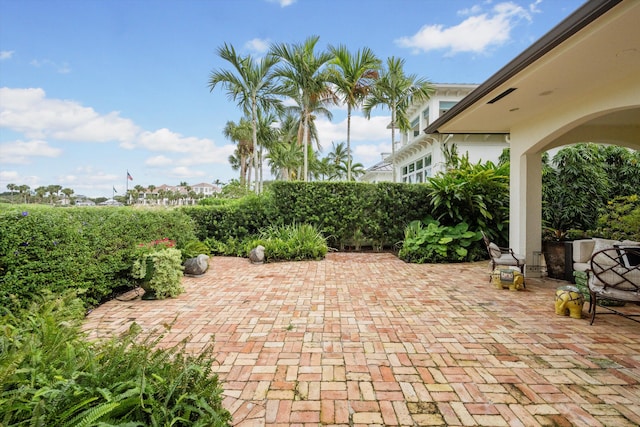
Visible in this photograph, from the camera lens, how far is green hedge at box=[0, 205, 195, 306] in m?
2.99

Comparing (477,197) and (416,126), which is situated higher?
(416,126)

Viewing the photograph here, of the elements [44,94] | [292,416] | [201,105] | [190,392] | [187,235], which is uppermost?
[201,105]

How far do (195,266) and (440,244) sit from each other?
5.35m

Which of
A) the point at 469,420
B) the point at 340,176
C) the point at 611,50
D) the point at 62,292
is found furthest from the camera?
the point at 340,176

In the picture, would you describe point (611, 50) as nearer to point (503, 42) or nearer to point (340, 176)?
point (503, 42)

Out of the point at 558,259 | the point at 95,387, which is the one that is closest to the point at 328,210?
the point at 558,259

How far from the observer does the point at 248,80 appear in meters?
11.4

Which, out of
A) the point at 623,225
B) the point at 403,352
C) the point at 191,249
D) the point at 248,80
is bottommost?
the point at 403,352

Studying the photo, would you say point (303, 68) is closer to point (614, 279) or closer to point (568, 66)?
point (568, 66)

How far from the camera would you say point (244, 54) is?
11039 millimetres

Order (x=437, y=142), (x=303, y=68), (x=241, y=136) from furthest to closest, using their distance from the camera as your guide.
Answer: (x=241, y=136)
(x=437, y=142)
(x=303, y=68)

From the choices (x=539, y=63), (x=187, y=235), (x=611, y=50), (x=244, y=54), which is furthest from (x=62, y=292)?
(x=244, y=54)

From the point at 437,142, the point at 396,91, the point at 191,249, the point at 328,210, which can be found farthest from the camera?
the point at 437,142

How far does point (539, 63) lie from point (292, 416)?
405 centimetres
